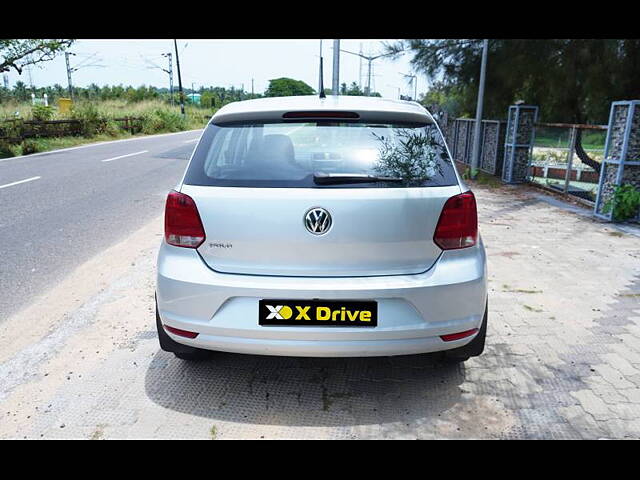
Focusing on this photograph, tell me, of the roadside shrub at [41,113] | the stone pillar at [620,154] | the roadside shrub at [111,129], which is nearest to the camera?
the stone pillar at [620,154]

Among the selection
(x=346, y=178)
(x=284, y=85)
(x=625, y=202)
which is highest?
(x=284, y=85)

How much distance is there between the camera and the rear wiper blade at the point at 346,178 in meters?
2.70

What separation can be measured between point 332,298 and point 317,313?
4.5 inches

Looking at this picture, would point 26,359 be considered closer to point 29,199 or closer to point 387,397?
point 387,397

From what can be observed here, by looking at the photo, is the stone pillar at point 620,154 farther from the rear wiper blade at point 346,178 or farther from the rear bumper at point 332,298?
the rear wiper blade at point 346,178

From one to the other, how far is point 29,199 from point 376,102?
8296mm

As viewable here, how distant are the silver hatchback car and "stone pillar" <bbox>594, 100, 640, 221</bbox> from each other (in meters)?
6.48

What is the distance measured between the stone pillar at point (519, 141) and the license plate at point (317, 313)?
1138cm

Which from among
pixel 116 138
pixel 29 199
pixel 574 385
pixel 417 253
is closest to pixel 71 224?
pixel 29 199

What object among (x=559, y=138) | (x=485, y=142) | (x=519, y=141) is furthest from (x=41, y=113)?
(x=559, y=138)

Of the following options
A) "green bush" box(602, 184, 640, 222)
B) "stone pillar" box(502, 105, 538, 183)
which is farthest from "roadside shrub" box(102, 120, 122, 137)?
"green bush" box(602, 184, 640, 222)

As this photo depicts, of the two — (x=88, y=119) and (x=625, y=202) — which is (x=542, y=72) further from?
(x=88, y=119)

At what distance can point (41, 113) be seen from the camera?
23156 millimetres

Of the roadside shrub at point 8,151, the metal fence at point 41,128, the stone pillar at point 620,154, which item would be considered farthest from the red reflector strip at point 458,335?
the metal fence at point 41,128
